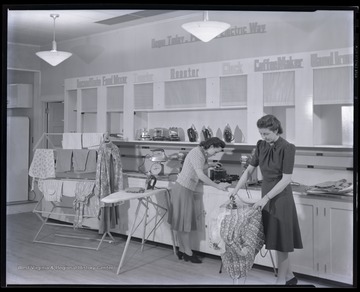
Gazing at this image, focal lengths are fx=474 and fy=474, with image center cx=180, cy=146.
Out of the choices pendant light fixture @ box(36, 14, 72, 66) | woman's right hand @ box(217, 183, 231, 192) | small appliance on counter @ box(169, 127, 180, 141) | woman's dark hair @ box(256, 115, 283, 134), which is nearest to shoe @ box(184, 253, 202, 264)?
woman's right hand @ box(217, 183, 231, 192)

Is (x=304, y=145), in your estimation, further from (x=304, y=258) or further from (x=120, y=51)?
(x=120, y=51)

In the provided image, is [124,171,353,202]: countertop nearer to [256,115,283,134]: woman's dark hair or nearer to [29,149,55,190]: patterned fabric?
[256,115,283,134]: woman's dark hair

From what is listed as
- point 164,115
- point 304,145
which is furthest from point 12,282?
point 304,145

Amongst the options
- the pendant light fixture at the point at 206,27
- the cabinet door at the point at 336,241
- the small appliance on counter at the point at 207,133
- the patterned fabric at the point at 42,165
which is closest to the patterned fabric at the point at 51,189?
the patterned fabric at the point at 42,165

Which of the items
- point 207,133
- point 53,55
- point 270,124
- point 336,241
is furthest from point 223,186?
point 53,55

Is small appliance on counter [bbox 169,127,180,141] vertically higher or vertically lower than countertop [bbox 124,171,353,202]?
higher

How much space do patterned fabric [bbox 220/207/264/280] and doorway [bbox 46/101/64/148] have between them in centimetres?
202

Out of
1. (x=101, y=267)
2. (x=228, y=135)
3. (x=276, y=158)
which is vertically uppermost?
(x=228, y=135)

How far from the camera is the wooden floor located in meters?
4.22

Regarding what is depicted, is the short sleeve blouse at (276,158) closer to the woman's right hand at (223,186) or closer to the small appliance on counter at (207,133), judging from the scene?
the woman's right hand at (223,186)

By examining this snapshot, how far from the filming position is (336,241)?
412 centimetres

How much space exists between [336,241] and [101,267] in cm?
214

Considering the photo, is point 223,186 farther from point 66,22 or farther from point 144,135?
point 66,22

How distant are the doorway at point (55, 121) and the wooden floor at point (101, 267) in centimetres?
84
